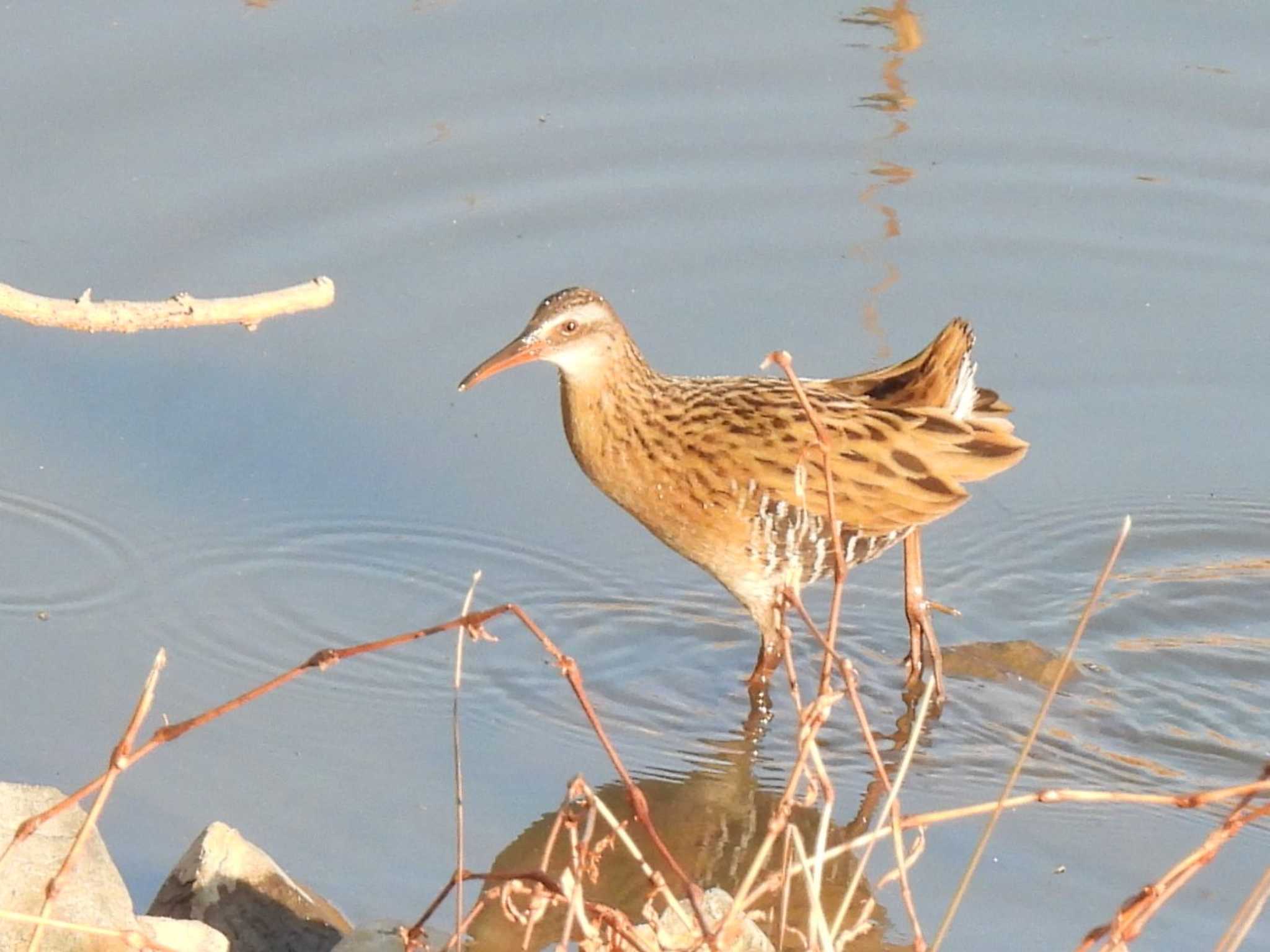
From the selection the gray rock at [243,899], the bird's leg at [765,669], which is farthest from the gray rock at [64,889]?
the bird's leg at [765,669]

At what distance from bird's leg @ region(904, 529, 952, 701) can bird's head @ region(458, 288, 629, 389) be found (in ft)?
2.93

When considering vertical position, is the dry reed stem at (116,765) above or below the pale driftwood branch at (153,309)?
below

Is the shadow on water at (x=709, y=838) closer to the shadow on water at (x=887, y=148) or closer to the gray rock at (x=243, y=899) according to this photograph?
the gray rock at (x=243, y=899)

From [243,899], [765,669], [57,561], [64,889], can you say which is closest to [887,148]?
[765,669]

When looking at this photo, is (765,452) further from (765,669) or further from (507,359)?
(507,359)

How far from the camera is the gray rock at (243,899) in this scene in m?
4.03

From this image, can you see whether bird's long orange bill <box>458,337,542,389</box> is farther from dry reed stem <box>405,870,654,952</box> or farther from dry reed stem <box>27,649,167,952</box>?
dry reed stem <box>27,649,167,952</box>

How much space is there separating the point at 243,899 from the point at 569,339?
6.27 feet

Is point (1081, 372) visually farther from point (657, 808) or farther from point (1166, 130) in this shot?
point (657, 808)

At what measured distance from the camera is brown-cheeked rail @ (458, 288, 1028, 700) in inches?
211

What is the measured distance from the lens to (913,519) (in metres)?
5.39

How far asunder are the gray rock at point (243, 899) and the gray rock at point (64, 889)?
0.25 meters

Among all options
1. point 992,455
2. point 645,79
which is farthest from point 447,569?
point 645,79

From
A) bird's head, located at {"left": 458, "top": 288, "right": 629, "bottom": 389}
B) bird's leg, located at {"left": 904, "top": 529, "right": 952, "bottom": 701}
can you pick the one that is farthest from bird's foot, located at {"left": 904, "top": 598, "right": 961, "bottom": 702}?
bird's head, located at {"left": 458, "top": 288, "right": 629, "bottom": 389}
